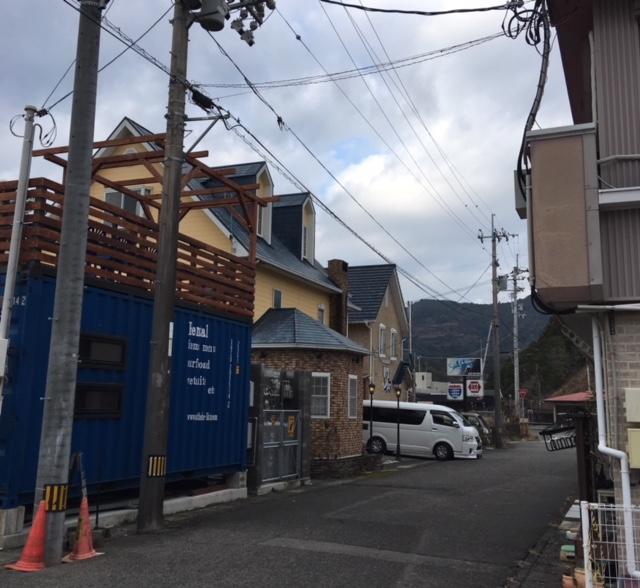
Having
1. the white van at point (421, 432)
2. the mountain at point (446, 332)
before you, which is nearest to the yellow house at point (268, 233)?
the white van at point (421, 432)

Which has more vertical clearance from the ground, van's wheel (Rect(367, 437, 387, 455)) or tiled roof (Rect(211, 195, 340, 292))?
tiled roof (Rect(211, 195, 340, 292))

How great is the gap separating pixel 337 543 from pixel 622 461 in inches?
166

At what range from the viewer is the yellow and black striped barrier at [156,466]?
9.59 metres

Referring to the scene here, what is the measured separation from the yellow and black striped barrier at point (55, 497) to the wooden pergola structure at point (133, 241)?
285cm

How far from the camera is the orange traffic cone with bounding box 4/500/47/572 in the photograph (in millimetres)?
7199

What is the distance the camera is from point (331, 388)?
19250mm

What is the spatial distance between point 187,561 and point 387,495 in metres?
7.15

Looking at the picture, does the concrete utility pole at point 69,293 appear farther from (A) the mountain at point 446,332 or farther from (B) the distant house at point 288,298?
(A) the mountain at point 446,332

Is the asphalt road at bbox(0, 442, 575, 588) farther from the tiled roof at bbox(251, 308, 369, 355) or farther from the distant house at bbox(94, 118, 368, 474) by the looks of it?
the tiled roof at bbox(251, 308, 369, 355)

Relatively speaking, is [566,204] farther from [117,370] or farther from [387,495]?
[387,495]

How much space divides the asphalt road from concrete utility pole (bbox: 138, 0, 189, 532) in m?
0.71

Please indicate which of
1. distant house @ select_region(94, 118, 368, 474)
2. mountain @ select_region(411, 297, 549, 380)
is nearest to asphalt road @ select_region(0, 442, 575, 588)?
distant house @ select_region(94, 118, 368, 474)

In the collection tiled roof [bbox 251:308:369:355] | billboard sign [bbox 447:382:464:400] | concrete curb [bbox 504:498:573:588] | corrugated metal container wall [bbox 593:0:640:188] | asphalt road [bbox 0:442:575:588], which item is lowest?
concrete curb [bbox 504:498:573:588]

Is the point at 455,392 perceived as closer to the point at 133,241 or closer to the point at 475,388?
the point at 475,388
